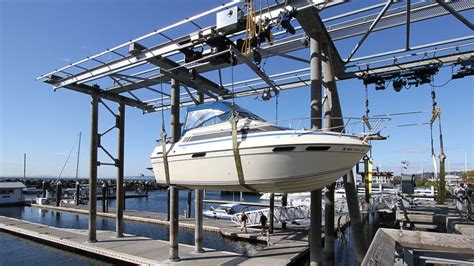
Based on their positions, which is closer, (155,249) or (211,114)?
(211,114)

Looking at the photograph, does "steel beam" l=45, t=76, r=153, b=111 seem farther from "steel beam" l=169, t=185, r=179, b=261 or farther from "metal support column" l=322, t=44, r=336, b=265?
"metal support column" l=322, t=44, r=336, b=265

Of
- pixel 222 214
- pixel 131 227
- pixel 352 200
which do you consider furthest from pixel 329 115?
pixel 222 214

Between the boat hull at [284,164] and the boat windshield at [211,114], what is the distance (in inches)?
55.1

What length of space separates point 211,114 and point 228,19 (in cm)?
282

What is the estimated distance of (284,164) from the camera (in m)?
7.70

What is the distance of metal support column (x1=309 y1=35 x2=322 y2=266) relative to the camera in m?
8.45

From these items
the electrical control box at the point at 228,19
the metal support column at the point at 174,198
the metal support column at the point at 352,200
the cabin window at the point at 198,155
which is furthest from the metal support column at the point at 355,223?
the metal support column at the point at 174,198

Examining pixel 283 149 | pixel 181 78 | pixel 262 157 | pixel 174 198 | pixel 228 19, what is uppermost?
pixel 228 19

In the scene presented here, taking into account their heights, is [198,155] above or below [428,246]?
above

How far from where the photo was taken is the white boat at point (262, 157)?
756cm

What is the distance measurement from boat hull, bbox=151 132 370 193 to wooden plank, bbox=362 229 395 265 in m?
4.55

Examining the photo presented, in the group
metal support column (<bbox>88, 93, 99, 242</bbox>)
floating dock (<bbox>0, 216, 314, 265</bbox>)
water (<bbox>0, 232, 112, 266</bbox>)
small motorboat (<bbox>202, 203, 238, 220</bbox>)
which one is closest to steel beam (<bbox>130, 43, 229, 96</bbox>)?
metal support column (<bbox>88, 93, 99, 242</bbox>)

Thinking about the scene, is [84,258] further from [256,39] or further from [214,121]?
[256,39]

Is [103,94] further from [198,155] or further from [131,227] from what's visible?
[131,227]
